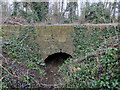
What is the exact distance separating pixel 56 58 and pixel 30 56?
4.54 ft

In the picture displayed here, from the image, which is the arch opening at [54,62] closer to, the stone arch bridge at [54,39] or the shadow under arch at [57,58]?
the shadow under arch at [57,58]

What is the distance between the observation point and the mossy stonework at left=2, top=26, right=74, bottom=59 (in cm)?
551

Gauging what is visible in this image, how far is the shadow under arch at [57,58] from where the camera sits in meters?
5.94

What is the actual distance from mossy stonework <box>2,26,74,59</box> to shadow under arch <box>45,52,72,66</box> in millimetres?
520

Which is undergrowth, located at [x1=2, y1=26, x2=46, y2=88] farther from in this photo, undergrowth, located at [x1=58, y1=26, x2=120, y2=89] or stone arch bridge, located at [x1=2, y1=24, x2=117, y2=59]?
undergrowth, located at [x1=58, y1=26, x2=120, y2=89]

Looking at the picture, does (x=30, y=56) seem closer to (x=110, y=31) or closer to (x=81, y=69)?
(x=81, y=69)

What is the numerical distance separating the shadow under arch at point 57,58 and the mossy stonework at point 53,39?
1.71 ft

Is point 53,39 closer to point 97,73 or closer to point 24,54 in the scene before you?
point 24,54

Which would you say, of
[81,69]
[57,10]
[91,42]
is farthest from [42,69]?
[57,10]

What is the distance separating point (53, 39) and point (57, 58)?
102 cm

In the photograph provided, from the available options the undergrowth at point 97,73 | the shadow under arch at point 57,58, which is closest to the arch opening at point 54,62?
the shadow under arch at point 57,58

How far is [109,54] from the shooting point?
346 cm

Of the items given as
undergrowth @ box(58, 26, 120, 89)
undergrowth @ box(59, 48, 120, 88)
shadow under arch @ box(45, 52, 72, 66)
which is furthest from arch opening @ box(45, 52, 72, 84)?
undergrowth @ box(59, 48, 120, 88)

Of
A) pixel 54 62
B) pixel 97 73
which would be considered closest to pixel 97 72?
pixel 97 73
